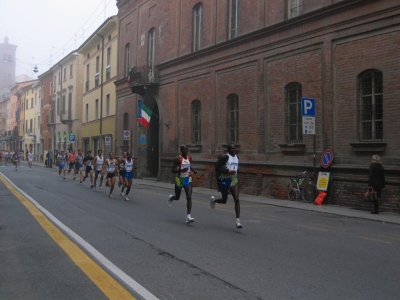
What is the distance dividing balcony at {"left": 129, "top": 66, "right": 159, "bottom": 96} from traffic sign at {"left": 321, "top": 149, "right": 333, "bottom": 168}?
1530cm

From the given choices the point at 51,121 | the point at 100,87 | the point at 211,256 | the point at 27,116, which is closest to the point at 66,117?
the point at 51,121

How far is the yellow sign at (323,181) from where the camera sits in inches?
634

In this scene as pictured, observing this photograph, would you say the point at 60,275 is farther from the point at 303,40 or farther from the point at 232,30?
the point at 232,30

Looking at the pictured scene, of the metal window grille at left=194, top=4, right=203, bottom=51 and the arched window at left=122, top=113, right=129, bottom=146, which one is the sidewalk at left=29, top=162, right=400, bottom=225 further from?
the arched window at left=122, top=113, right=129, bottom=146

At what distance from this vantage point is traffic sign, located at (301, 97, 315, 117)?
632 inches

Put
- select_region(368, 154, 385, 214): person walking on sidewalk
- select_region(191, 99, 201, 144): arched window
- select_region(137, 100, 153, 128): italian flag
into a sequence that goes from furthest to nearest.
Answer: select_region(137, 100, 153, 128): italian flag → select_region(191, 99, 201, 144): arched window → select_region(368, 154, 385, 214): person walking on sidewalk

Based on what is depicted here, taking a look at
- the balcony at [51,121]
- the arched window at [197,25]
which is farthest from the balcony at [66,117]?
the arched window at [197,25]

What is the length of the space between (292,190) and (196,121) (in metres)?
9.40

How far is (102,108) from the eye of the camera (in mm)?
41438

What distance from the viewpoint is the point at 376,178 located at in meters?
13.5

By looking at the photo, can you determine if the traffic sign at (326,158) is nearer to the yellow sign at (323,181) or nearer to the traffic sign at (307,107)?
the yellow sign at (323,181)

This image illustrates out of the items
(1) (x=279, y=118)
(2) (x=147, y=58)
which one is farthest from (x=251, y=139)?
(2) (x=147, y=58)

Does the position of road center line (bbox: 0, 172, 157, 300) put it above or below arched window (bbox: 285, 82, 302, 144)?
below

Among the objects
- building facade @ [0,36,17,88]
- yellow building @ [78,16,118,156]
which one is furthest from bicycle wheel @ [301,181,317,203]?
building facade @ [0,36,17,88]
